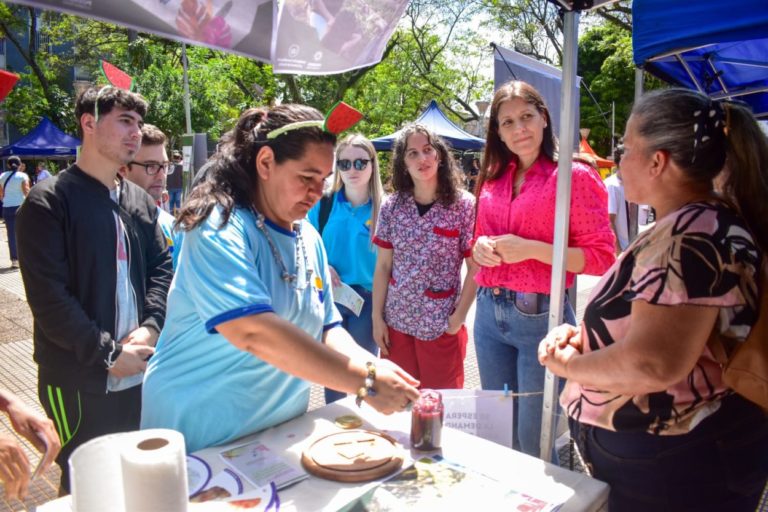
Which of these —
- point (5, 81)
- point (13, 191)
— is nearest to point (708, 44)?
point (5, 81)

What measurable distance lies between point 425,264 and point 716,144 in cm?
159

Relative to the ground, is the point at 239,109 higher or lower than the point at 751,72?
higher

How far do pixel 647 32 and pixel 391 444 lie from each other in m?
2.15

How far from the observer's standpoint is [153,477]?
0.86 metres

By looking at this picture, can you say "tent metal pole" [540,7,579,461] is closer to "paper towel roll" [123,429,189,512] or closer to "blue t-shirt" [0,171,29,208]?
"paper towel roll" [123,429,189,512]

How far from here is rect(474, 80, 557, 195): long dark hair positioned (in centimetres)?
229

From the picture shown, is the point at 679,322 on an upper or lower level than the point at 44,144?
→ lower

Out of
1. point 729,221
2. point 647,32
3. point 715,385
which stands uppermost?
point 647,32

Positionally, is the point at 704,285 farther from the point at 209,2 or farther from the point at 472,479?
the point at 209,2

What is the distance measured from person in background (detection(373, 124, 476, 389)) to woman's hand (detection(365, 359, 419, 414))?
1.40 metres

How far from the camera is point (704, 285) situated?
120 cm

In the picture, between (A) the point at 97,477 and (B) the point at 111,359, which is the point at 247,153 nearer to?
(A) the point at 97,477

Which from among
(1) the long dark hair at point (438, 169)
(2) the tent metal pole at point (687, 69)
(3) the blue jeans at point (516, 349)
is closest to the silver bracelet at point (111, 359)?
(3) the blue jeans at point (516, 349)

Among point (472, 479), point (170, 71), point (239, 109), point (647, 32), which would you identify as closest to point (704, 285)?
point (472, 479)
